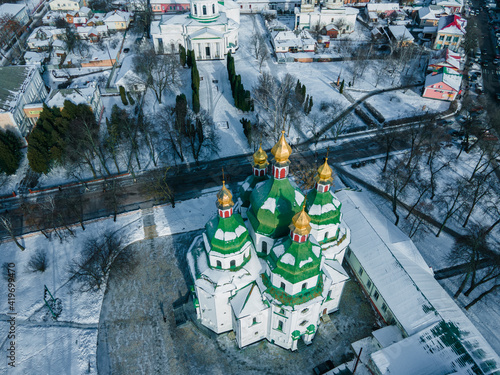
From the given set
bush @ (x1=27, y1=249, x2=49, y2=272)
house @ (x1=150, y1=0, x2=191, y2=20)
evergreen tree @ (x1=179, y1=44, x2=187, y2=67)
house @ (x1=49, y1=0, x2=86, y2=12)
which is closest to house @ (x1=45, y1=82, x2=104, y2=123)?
evergreen tree @ (x1=179, y1=44, x2=187, y2=67)

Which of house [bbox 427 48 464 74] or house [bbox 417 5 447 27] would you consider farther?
house [bbox 417 5 447 27]

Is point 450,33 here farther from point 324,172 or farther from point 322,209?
point 322,209

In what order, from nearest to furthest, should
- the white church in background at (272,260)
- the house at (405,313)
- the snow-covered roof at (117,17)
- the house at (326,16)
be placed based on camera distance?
the white church in background at (272,260)
the house at (405,313)
the house at (326,16)
the snow-covered roof at (117,17)

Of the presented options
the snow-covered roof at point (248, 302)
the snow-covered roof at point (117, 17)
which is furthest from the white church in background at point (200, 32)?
the snow-covered roof at point (248, 302)

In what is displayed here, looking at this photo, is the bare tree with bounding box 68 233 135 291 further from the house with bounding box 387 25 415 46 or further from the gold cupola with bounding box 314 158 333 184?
the house with bounding box 387 25 415 46

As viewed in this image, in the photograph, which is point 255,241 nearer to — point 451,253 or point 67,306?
point 67,306

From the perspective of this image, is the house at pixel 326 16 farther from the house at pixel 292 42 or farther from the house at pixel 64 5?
the house at pixel 64 5
